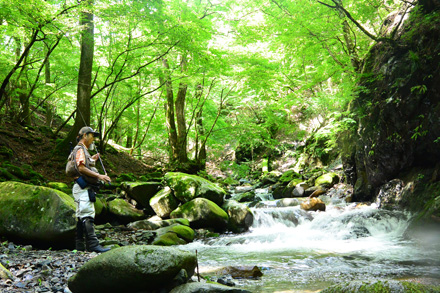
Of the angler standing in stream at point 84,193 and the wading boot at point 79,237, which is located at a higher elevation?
the angler standing in stream at point 84,193

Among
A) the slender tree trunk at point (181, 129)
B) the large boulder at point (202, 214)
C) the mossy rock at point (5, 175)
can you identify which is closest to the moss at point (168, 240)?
the large boulder at point (202, 214)

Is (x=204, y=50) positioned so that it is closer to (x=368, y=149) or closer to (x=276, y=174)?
(x=368, y=149)

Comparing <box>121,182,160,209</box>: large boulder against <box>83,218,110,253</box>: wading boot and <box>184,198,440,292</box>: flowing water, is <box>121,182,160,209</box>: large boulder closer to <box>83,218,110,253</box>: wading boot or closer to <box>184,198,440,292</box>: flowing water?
<box>184,198,440,292</box>: flowing water

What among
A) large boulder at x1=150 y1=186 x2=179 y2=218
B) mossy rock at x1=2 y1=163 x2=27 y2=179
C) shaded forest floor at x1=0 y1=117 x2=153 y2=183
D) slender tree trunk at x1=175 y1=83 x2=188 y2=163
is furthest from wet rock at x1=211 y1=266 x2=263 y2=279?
slender tree trunk at x1=175 y1=83 x2=188 y2=163

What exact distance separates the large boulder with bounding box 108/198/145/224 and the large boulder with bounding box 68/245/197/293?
5079 mm

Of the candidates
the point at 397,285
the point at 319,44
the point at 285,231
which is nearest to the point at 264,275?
the point at 397,285

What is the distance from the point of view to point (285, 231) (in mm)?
7883

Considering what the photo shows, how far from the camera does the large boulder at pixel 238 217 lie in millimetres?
8289

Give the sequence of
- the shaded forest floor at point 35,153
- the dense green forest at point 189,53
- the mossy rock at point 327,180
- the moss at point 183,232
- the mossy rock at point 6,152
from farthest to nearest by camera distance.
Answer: the mossy rock at point 327,180
the shaded forest floor at point 35,153
the mossy rock at point 6,152
the dense green forest at point 189,53
the moss at point 183,232

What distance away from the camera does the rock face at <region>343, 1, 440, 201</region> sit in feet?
21.4

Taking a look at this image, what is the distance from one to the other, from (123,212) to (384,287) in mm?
7019

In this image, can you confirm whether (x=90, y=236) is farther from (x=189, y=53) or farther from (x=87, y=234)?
(x=189, y=53)

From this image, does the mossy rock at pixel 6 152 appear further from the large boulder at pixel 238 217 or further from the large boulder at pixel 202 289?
the large boulder at pixel 202 289

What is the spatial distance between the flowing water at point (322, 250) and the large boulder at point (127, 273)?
1238 millimetres
